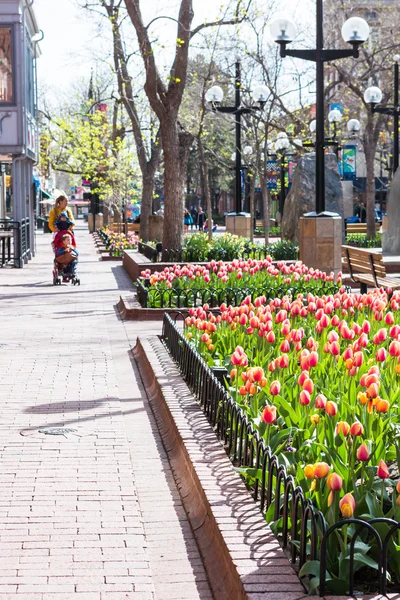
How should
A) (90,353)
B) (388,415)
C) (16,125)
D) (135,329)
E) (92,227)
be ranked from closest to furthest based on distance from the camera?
(388,415) → (90,353) → (135,329) → (16,125) → (92,227)

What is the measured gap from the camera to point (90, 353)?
12.5 m

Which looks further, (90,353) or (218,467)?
(90,353)

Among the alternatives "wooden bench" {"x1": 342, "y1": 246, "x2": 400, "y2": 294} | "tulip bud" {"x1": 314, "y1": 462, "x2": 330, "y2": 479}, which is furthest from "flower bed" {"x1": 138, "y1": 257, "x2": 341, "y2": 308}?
"tulip bud" {"x1": 314, "y1": 462, "x2": 330, "y2": 479}

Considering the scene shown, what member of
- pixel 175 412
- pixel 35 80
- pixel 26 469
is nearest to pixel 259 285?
pixel 175 412

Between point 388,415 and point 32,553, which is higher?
point 388,415

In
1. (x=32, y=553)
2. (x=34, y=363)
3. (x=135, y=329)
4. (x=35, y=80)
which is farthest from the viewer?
(x=35, y=80)

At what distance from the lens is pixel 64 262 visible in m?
22.4

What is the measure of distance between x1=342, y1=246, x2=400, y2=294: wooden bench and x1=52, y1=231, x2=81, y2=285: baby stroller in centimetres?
548

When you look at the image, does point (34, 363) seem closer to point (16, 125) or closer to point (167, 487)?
point (167, 487)

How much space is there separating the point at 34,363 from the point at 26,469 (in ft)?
15.6

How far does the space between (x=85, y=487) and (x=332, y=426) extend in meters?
1.79

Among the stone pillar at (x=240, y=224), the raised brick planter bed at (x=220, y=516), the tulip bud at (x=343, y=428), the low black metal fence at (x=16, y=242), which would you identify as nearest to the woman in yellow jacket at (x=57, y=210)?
the low black metal fence at (x=16, y=242)

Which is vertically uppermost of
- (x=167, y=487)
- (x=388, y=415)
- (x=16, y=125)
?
(x=16, y=125)

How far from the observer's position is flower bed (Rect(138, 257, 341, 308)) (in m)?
14.4
